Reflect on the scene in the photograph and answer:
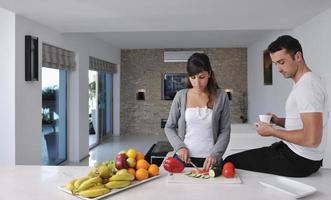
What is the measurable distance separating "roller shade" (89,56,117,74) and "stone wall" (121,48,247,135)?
694mm

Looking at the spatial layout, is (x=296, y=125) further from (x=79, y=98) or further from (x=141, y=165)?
(x=79, y=98)

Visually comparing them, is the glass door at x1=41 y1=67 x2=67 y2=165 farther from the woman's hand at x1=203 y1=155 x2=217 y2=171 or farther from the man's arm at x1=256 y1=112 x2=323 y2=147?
the man's arm at x1=256 y1=112 x2=323 y2=147

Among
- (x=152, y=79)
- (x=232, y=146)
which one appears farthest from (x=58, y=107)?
(x=152, y=79)

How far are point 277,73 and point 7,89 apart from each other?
4.62m

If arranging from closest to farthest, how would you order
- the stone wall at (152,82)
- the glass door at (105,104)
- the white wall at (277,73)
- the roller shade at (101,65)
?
the white wall at (277,73)
the roller shade at (101,65)
the glass door at (105,104)
the stone wall at (152,82)

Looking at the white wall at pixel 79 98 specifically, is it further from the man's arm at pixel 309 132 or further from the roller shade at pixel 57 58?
the man's arm at pixel 309 132

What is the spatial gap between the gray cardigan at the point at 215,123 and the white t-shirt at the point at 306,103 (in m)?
0.50

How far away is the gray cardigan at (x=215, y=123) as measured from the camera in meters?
2.13

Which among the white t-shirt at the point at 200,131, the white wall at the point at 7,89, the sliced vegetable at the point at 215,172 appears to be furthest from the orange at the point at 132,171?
the white wall at the point at 7,89

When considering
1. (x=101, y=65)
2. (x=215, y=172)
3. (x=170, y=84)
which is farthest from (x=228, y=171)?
(x=170, y=84)

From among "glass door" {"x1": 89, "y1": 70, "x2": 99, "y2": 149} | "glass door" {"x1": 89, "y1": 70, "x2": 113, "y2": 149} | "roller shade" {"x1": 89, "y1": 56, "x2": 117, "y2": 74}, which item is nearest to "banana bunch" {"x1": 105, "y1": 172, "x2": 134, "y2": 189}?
"roller shade" {"x1": 89, "y1": 56, "x2": 117, "y2": 74}

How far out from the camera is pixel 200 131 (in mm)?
2168

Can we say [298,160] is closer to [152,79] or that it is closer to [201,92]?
[201,92]

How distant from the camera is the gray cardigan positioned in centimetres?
213
